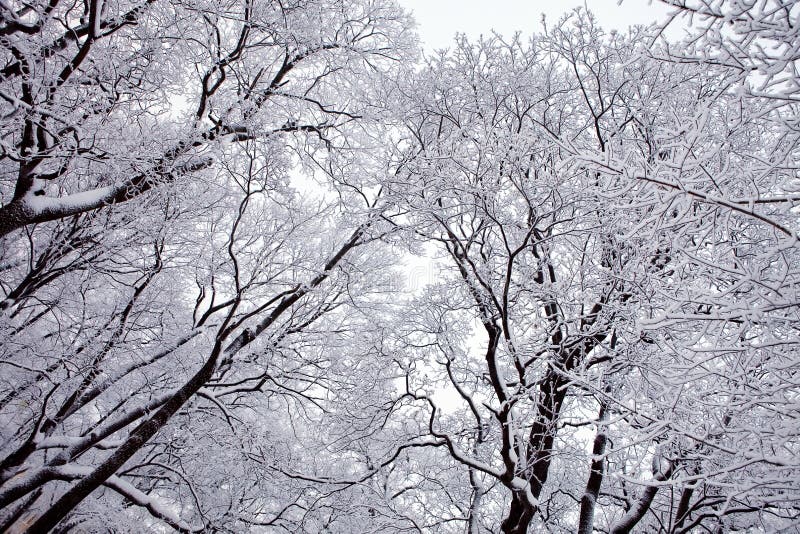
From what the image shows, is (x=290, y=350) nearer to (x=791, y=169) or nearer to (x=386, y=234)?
(x=386, y=234)

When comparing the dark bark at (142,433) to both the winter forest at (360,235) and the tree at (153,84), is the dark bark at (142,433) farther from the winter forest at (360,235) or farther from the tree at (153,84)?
the tree at (153,84)

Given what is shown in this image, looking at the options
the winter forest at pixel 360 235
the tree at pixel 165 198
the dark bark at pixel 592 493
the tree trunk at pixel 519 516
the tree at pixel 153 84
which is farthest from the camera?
the dark bark at pixel 592 493

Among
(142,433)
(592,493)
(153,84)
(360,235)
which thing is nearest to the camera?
(153,84)

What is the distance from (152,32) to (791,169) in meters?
5.70

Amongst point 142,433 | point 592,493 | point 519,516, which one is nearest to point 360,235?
point 142,433

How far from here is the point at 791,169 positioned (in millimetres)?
2346

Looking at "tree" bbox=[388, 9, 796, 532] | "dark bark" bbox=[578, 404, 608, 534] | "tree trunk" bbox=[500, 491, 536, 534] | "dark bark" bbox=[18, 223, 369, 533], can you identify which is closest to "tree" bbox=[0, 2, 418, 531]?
"dark bark" bbox=[18, 223, 369, 533]

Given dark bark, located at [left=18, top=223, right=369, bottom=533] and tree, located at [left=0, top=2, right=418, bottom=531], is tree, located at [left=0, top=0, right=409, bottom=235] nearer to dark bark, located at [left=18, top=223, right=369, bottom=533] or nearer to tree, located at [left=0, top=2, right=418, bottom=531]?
tree, located at [left=0, top=2, right=418, bottom=531]

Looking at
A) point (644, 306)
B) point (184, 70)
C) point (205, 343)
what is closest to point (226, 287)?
point (205, 343)

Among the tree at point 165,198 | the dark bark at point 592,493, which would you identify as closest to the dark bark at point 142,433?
the tree at point 165,198

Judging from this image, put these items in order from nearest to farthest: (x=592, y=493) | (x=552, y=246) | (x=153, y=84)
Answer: (x=153, y=84) < (x=592, y=493) < (x=552, y=246)

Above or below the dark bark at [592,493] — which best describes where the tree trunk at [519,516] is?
below

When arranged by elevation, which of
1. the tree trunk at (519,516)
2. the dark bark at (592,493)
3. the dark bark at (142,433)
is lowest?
the dark bark at (142,433)

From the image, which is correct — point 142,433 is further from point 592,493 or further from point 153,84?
point 592,493
